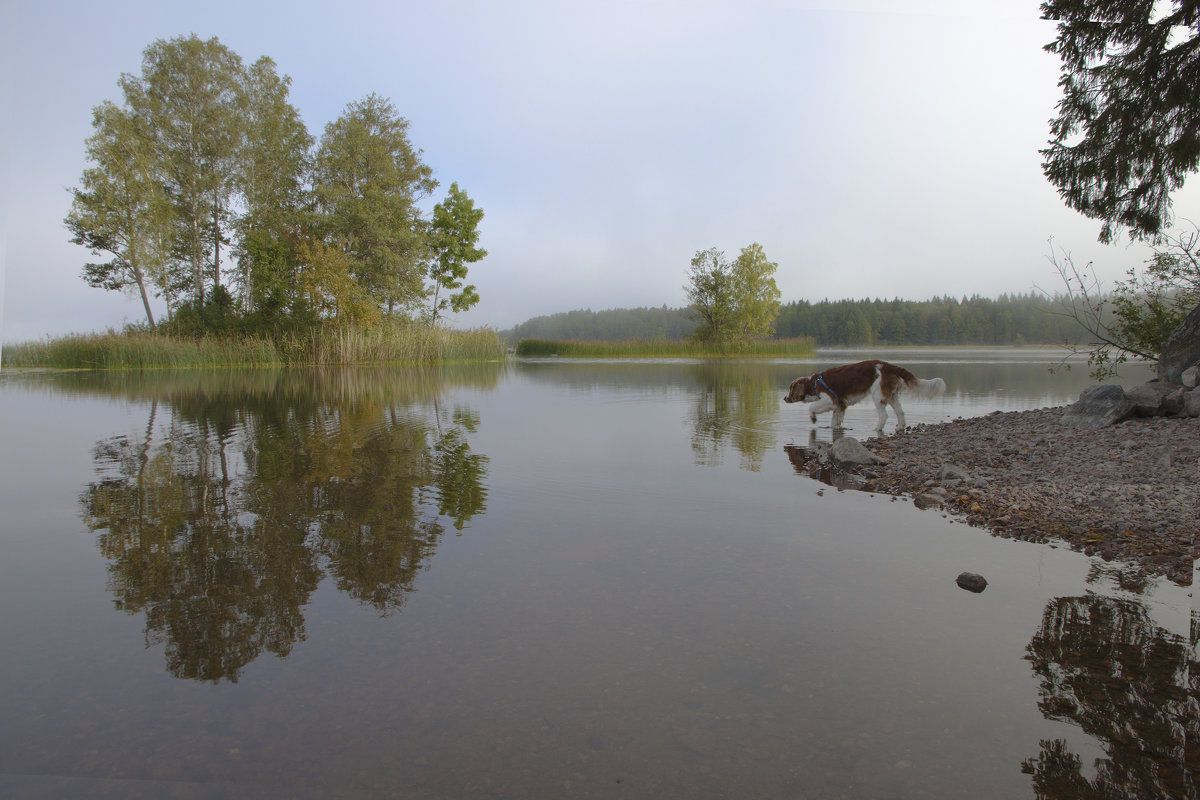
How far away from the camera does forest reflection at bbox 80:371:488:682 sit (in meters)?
2.73

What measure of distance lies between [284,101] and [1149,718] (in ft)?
140

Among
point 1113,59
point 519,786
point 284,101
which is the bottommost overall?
point 519,786

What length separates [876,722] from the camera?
2.00 meters

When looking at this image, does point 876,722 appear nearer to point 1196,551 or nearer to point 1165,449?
point 1196,551

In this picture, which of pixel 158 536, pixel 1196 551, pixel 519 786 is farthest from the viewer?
pixel 158 536

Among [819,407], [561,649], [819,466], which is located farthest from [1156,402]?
[561,649]

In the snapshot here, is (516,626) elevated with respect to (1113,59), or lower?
lower

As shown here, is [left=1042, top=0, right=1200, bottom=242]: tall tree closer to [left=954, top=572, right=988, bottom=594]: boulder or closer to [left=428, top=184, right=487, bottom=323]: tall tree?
[left=954, top=572, right=988, bottom=594]: boulder

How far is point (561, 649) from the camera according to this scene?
2441 millimetres

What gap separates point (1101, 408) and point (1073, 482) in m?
2.95

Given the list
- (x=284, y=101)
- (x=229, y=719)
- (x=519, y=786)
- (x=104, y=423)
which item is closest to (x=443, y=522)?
(x=229, y=719)

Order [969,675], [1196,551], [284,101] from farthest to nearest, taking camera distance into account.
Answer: [284,101]
[1196,551]
[969,675]

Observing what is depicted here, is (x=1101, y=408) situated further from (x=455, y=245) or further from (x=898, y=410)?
(x=455, y=245)

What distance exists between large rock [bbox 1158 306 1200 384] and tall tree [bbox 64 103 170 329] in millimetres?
35435
